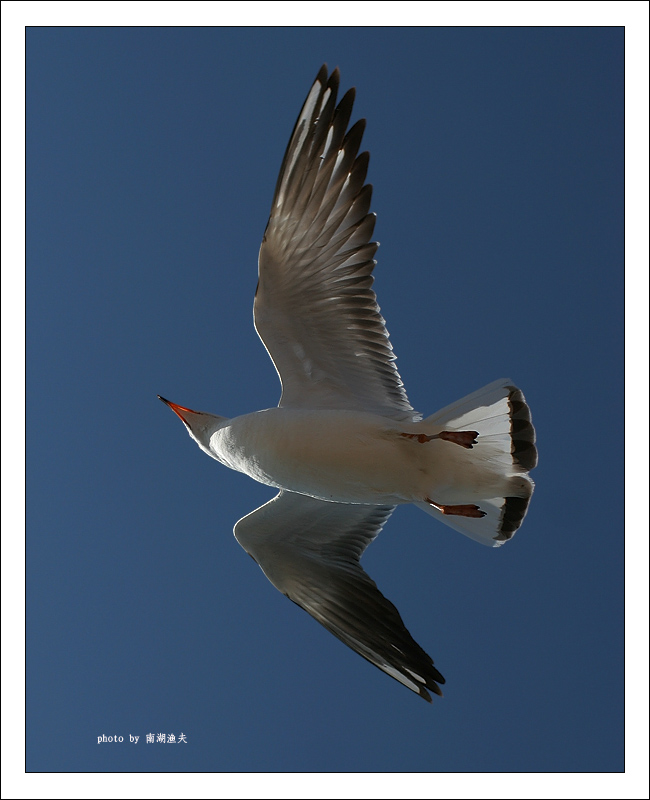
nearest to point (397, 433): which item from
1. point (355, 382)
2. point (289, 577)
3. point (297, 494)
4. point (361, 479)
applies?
point (361, 479)

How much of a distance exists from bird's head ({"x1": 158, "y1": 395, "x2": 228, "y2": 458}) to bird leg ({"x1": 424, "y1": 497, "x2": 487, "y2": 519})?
4.20 ft

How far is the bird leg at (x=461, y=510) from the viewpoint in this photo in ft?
11.8

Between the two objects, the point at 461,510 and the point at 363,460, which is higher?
the point at 363,460

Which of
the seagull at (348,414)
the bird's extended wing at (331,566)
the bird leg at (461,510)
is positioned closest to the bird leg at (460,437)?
the seagull at (348,414)

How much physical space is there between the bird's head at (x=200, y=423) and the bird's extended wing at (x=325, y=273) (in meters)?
0.54

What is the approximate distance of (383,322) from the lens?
3918mm

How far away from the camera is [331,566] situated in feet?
14.2

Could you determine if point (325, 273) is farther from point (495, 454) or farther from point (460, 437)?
point (495, 454)

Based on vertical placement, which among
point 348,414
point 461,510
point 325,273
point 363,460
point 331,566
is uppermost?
point 325,273

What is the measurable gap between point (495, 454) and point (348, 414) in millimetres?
720

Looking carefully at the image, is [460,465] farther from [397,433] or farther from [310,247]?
[310,247]

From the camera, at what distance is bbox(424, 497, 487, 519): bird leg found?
3604 millimetres

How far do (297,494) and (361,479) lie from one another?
0.76 m

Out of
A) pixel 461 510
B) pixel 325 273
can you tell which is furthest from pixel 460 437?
pixel 325 273
